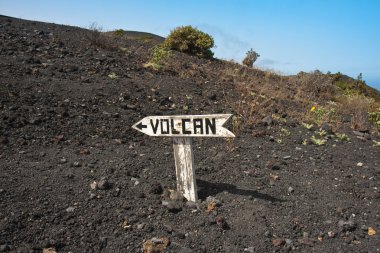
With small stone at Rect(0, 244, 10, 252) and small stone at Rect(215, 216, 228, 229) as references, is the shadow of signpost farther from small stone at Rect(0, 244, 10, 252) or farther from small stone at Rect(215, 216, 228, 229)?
small stone at Rect(0, 244, 10, 252)

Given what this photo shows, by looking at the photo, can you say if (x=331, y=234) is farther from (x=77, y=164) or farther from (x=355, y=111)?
(x=355, y=111)

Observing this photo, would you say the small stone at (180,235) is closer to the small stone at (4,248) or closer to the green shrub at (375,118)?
the small stone at (4,248)

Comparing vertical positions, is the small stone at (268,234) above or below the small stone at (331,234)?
above

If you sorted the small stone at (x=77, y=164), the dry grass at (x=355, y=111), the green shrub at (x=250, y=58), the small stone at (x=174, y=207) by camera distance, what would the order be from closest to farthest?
the small stone at (x=174, y=207), the small stone at (x=77, y=164), the dry grass at (x=355, y=111), the green shrub at (x=250, y=58)

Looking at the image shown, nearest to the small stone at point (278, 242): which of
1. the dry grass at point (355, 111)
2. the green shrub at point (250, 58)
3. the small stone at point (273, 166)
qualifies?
the small stone at point (273, 166)

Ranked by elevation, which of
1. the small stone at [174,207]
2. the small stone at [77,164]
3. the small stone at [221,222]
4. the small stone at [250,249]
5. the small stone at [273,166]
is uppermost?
the small stone at [77,164]

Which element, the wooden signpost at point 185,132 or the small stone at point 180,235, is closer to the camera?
the small stone at point 180,235

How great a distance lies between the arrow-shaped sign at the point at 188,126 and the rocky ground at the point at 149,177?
2.47ft

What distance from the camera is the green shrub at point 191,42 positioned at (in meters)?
15.0

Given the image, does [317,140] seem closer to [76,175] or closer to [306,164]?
[306,164]

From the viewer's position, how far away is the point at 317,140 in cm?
742

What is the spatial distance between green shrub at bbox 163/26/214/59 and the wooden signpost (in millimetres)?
10673

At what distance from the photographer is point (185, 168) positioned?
14.8ft

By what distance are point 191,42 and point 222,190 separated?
11.1 meters
